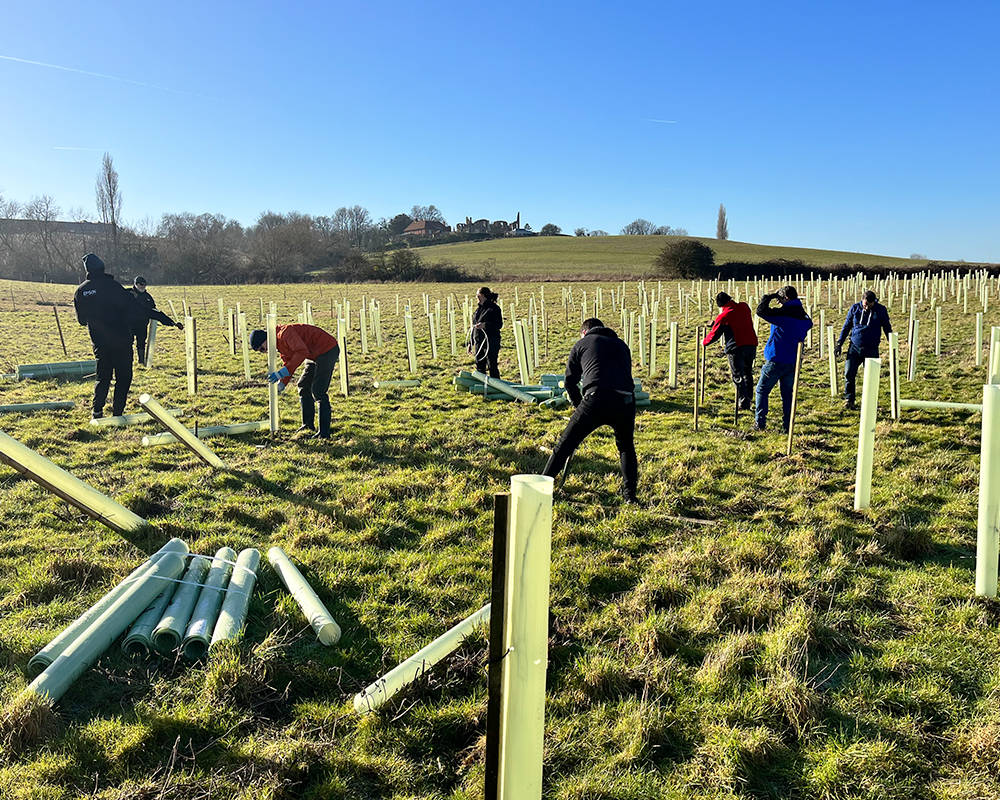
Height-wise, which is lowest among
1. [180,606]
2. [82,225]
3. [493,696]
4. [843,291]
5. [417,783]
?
[417,783]

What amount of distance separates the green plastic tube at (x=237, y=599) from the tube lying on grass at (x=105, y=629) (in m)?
0.37

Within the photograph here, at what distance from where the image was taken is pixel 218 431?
754 centimetres

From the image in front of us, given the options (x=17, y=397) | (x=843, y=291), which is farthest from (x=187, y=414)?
(x=843, y=291)

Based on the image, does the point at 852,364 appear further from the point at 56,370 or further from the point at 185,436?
the point at 56,370

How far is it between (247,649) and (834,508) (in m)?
4.60

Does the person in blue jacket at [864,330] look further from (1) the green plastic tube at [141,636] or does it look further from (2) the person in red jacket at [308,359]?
(1) the green plastic tube at [141,636]

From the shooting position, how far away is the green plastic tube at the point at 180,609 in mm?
3252

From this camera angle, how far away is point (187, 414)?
8789mm

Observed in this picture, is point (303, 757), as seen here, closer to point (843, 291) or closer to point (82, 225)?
point (843, 291)

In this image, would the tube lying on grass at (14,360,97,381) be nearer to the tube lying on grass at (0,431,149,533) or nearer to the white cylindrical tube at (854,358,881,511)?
the tube lying on grass at (0,431,149,533)

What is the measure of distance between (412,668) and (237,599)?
4.16 ft

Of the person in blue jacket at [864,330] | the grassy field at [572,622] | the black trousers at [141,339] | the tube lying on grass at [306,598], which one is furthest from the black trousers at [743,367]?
the black trousers at [141,339]

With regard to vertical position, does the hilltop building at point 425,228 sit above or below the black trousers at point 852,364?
above

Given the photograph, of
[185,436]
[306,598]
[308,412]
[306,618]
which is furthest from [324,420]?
[306,618]
